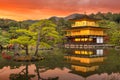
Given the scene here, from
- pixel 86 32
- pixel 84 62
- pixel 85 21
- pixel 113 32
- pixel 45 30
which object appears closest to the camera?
pixel 84 62

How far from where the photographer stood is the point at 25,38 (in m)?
25.8

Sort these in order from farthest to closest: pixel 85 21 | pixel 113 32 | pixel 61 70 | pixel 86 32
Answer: pixel 113 32 < pixel 85 21 < pixel 86 32 < pixel 61 70

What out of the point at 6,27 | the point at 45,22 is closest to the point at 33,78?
the point at 45,22

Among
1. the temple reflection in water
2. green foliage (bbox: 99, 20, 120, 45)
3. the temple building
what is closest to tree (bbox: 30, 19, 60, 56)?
the temple reflection in water

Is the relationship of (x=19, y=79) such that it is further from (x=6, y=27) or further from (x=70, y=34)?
(x=6, y=27)

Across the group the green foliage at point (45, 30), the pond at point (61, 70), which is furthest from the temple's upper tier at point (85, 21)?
the pond at point (61, 70)

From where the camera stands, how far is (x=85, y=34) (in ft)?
208

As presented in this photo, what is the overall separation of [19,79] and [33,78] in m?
0.93

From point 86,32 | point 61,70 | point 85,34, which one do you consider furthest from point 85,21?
point 61,70

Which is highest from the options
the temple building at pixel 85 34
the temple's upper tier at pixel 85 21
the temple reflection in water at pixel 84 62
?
the temple's upper tier at pixel 85 21

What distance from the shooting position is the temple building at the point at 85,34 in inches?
2476

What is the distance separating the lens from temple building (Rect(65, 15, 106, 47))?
6288 cm

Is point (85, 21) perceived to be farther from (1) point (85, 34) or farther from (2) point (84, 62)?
(2) point (84, 62)

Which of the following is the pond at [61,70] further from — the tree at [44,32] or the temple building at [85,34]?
the temple building at [85,34]
